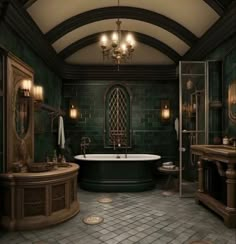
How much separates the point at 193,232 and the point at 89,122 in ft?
14.1

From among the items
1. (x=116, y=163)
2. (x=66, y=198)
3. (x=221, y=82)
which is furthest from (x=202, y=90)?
(x=66, y=198)

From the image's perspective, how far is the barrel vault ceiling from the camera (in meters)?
3.98

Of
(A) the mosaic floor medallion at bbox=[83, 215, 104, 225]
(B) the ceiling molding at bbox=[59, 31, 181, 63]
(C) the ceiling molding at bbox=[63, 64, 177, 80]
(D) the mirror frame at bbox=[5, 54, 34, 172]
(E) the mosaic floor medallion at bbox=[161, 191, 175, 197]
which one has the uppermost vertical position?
(B) the ceiling molding at bbox=[59, 31, 181, 63]

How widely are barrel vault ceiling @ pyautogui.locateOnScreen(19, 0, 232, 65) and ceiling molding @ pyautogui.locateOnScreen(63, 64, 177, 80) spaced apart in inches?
17.3

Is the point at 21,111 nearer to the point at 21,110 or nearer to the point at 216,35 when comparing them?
the point at 21,110

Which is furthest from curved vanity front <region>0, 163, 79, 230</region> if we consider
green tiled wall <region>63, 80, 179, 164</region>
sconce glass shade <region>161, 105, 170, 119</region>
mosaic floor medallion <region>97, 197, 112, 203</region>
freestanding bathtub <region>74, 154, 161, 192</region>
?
sconce glass shade <region>161, 105, 170, 119</region>

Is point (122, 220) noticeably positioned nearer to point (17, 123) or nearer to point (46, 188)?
point (46, 188)

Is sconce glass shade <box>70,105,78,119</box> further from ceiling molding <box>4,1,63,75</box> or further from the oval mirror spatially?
the oval mirror

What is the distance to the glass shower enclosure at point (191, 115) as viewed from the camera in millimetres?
4668

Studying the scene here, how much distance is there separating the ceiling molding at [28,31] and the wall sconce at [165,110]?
10.7ft

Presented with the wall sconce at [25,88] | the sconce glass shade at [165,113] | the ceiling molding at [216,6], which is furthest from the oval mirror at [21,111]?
the sconce glass shade at [165,113]

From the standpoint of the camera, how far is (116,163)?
5.14m

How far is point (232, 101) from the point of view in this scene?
3.93 m

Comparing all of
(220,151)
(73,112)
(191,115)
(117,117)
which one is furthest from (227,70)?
(73,112)
